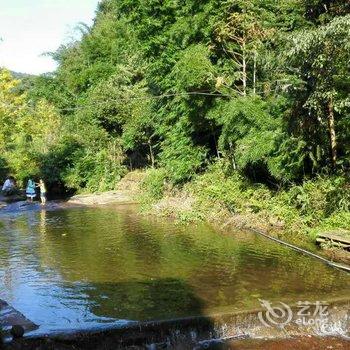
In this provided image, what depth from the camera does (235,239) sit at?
1499 centimetres

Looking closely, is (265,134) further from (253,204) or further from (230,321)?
(230,321)

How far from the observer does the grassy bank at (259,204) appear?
561 inches

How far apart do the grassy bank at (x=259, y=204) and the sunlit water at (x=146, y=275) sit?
1138 millimetres

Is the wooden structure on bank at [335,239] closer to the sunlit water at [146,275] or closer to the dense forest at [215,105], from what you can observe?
the sunlit water at [146,275]

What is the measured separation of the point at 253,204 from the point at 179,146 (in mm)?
7304

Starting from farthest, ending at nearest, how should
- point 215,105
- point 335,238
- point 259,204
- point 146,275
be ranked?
point 215,105 → point 259,204 → point 335,238 → point 146,275

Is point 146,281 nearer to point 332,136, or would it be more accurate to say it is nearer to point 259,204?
point 259,204

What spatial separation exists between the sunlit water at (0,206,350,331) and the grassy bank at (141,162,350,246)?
1.14m

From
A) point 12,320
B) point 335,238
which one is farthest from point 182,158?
point 12,320

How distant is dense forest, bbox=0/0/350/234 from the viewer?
13.6 meters

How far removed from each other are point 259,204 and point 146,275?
6.60 metres

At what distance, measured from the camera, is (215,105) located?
788 inches

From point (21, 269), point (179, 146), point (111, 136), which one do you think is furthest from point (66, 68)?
point (21, 269)

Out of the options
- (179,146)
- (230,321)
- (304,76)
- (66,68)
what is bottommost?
(230,321)
